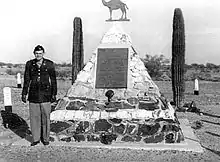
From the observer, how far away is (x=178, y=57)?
1582 cm

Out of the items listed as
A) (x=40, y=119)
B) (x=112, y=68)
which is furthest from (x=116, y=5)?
(x=40, y=119)

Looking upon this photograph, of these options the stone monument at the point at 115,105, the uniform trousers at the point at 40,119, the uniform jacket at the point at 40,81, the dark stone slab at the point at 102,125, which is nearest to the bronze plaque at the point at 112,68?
the stone monument at the point at 115,105

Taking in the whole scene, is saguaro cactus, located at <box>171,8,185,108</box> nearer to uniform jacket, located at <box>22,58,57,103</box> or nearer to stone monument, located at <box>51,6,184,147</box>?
stone monument, located at <box>51,6,184,147</box>

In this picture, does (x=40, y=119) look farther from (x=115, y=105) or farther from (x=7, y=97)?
(x=7, y=97)

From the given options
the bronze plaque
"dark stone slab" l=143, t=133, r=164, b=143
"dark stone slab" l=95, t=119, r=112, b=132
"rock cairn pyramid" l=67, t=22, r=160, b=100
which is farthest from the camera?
the bronze plaque

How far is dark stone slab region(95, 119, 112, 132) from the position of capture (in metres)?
8.77

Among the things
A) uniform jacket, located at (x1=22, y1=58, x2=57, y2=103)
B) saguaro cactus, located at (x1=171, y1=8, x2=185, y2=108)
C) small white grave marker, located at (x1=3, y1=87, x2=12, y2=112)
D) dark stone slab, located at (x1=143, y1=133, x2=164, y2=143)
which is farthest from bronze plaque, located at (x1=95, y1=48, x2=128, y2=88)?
saguaro cactus, located at (x1=171, y1=8, x2=185, y2=108)

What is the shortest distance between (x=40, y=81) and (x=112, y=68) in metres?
2.03

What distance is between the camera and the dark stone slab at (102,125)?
8.77 metres

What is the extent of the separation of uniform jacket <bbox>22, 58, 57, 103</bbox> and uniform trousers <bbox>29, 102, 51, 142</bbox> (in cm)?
13

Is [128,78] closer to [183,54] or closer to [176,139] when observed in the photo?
[176,139]

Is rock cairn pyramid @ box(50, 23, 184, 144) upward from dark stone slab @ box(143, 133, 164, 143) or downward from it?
upward

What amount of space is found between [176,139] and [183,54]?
771 centimetres

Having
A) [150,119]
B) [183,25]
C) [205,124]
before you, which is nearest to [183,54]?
[183,25]
